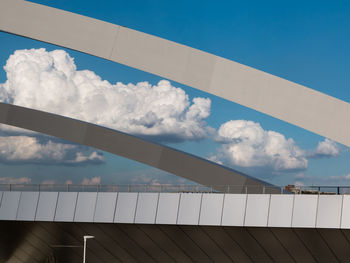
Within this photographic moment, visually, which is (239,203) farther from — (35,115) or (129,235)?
(35,115)

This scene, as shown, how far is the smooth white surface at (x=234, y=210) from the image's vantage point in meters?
21.4

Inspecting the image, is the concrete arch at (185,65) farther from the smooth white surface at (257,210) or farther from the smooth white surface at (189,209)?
the smooth white surface at (189,209)

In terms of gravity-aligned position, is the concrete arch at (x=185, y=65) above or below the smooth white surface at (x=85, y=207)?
above

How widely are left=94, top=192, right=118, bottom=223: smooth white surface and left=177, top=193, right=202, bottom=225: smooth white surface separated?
311cm

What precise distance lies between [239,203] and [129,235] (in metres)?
5.77

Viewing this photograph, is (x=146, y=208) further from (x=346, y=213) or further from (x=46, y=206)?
(x=346, y=213)

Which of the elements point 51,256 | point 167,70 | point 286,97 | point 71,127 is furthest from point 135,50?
point 51,256

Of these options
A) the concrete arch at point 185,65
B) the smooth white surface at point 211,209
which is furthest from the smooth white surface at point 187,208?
the concrete arch at point 185,65

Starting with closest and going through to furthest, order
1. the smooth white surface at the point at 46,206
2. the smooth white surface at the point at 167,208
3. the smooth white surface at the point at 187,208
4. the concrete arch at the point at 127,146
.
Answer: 1. the smooth white surface at the point at 187,208
2. the smooth white surface at the point at 167,208
3. the smooth white surface at the point at 46,206
4. the concrete arch at the point at 127,146

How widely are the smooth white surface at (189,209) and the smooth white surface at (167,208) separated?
214 mm

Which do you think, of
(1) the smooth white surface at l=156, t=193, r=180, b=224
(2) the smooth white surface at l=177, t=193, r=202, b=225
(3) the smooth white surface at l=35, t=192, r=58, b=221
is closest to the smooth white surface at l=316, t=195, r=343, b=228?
(2) the smooth white surface at l=177, t=193, r=202, b=225

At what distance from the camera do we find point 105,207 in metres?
23.8

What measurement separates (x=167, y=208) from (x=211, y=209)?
6.21 feet

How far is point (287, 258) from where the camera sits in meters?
22.3
